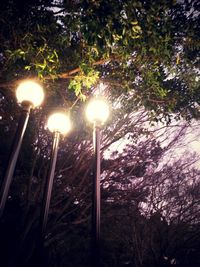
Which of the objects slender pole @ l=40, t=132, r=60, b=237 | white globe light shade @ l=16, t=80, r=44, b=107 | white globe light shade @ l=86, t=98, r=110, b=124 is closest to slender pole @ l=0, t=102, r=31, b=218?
white globe light shade @ l=16, t=80, r=44, b=107

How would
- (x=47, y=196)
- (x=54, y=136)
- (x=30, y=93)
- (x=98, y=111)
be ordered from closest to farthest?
1. (x=30, y=93)
2. (x=47, y=196)
3. (x=98, y=111)
4. (x=54, y=136)

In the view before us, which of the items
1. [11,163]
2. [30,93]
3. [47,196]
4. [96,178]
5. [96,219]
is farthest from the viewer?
[47,196]

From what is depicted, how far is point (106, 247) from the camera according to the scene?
15406 millimetres

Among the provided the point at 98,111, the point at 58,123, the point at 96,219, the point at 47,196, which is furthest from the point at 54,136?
the point at 96,219

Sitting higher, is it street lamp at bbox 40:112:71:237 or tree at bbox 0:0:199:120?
tree at bbox 0:0:199:120

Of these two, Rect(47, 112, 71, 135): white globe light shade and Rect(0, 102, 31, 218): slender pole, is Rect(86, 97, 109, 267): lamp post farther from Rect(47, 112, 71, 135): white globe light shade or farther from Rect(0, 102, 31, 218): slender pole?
Rect(0, 102, 31, 218): slender pole

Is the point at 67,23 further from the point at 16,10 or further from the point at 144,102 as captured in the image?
the point at 144,102

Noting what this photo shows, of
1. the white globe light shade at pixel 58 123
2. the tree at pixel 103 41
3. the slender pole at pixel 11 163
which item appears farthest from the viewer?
the white globe light shade at pixel 58 123

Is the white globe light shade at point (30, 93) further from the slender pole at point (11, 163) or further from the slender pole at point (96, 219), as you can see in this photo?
the slender pole at point (96, 219)

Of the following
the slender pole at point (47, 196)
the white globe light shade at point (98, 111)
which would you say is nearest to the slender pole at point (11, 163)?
the slender pole at point (47, 196)

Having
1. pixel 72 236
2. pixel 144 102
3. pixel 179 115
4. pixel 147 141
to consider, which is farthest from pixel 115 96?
pixel 72 236

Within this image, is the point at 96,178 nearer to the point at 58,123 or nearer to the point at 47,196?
the point at 47,196

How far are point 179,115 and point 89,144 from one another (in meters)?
4.08

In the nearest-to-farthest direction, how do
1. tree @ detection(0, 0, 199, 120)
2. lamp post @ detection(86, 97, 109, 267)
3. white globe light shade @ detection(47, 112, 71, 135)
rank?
1. lamp post @ detection(86, 97, 109, 267)
2. tree @ detection(0, 0, 199, 120)
3. white globe light shade @ detection(47, 112, 71, 135)
